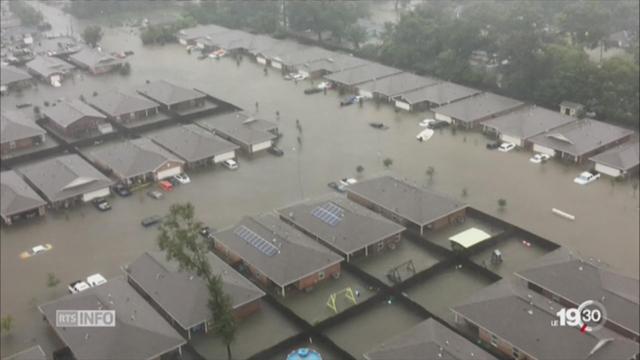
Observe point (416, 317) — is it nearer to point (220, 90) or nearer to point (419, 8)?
point (220, 90)

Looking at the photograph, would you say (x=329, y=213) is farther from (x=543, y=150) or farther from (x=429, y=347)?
(x=543, y=150)

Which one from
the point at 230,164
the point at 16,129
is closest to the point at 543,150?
the point at 230,164

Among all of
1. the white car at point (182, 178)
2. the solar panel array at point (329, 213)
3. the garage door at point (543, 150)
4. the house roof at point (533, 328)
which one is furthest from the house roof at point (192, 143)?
the house roof at point (533, 328)

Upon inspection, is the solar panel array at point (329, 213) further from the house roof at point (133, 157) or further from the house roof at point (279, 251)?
the house roof at point (133, 157)

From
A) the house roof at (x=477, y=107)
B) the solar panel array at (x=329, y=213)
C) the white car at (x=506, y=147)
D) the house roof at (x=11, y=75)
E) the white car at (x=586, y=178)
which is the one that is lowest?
the house roof at (x=11, y=75)

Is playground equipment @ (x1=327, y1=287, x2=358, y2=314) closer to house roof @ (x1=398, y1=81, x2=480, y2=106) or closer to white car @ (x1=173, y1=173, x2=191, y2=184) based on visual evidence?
white car @ (x1=173, y1=173, x2=191, y2=184)

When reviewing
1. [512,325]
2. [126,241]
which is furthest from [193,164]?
[512,325]

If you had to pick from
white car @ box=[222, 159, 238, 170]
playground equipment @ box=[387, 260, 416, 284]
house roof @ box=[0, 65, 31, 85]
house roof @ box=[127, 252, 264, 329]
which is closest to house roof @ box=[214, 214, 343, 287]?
house roof @ box=[127, 252, 264, 329]
